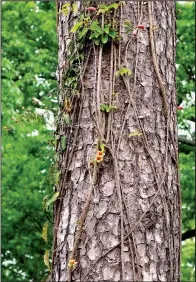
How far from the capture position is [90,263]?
95.0 inches

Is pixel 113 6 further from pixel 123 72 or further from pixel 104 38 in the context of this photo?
pixel 123 72

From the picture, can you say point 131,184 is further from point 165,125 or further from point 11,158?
point 11,158

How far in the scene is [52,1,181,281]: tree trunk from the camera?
7.98 ft

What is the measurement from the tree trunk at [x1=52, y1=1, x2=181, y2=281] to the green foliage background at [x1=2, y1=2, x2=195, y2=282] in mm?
5805

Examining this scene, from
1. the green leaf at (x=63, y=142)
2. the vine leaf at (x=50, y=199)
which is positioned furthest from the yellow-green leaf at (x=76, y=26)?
the vine leaf at (x=50, y=199)

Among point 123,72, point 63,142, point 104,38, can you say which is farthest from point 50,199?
point 104,38

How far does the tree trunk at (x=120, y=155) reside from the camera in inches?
95.7

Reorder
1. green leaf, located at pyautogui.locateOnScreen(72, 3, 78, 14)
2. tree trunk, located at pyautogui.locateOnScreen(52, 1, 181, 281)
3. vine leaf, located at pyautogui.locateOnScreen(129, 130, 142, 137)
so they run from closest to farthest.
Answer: tree trunk, located at pyautogui.locateOnScreen(52, 1, 181, 281), vine leaf, located at pyautogui.locateOnScreen(129, 130, 142, 137), green leaf, located at pyautogui.locateOnScreen(72, 3, 78, 14)

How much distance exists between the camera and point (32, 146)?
31.6 feet

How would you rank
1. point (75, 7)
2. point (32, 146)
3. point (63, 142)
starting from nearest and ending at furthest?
point (63, 142) → point (75, 7) → point (32, 146)

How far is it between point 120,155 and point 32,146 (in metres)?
7.19

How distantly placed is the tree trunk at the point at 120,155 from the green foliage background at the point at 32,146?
581cm

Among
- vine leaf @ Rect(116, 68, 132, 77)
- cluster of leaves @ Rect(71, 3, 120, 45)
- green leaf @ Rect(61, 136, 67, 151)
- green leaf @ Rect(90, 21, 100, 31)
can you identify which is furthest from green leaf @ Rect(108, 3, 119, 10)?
green leaf @ Rect(61, 136, 67, 151)

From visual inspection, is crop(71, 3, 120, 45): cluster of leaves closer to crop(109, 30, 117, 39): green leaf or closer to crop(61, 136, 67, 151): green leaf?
crop(109, 30, 117, 39): green leaf
